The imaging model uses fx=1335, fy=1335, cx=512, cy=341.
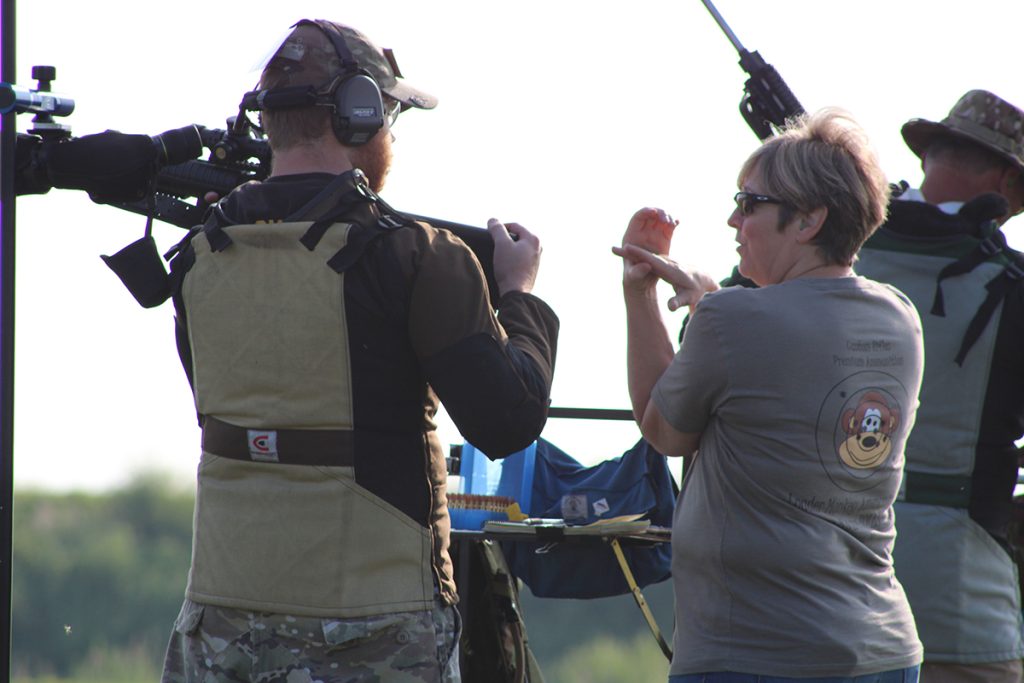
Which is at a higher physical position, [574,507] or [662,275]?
[662,275]

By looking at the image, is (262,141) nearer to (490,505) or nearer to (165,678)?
(165,678)

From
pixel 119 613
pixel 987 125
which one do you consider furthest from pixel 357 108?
pixel 119 613

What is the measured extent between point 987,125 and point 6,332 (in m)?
2.13

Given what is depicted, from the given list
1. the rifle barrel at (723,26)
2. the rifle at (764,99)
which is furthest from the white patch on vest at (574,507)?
the rifle barrel at (723,26)

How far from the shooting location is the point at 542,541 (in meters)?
4.16

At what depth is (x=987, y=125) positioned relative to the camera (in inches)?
119

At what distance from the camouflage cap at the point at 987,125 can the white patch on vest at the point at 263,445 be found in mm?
1784

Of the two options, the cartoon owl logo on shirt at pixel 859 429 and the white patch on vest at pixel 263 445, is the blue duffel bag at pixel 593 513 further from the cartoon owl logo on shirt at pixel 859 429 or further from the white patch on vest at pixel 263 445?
the white patch on vest at pixel 263 445

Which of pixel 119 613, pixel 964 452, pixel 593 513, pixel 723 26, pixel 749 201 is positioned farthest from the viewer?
pixel 119 613

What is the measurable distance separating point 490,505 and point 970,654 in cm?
179

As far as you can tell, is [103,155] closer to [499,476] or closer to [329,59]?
[329,59]

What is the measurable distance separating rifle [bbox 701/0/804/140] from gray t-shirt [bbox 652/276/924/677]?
5.85ft

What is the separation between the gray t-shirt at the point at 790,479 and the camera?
2143 mm

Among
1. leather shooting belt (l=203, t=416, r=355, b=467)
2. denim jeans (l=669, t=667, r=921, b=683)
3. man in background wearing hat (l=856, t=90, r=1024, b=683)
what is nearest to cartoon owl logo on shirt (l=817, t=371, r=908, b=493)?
denim jeans (l=669, t=667, r=921, b=683)
